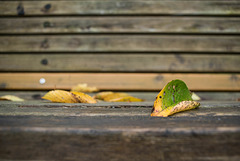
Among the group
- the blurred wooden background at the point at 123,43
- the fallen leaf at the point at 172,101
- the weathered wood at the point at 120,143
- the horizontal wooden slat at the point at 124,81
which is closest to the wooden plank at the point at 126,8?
the blurred wooden background at the point at 123,43

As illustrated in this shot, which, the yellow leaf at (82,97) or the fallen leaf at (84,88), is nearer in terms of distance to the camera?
the yellow leaf at (82,97)

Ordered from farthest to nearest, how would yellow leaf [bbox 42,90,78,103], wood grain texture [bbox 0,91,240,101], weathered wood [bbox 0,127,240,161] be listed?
1. wood grain texture [bbox 0,91,240,101]
2. yellow leaf [bbox 42,90,78,103]
3. weathered wood [bbox 0,127,240,161]

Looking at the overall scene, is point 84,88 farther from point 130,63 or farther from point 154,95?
point 154,95

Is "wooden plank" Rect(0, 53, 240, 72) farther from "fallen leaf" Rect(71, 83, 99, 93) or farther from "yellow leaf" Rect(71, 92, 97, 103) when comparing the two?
"yellow leaf" Rect(71, 92, 97, 103)

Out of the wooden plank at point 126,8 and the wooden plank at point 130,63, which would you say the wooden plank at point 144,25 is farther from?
the wooden plank at point 130,63

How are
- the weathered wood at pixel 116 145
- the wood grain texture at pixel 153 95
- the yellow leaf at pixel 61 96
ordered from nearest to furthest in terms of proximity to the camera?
1. the weathered wood at pixel 116 145
2. the yellow leaf at pixel 61 96
3. the wood grain texture at pixel 153 95

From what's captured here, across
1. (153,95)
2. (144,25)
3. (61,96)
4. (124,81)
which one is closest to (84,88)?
(124,81)

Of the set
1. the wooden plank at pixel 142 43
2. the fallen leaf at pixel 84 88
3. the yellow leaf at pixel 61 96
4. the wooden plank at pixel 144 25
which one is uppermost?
the wooden plank at pixel 144 25

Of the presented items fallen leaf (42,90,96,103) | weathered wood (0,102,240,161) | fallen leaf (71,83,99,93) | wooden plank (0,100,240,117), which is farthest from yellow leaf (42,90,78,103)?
fallen leaf (71,83,99,93)
